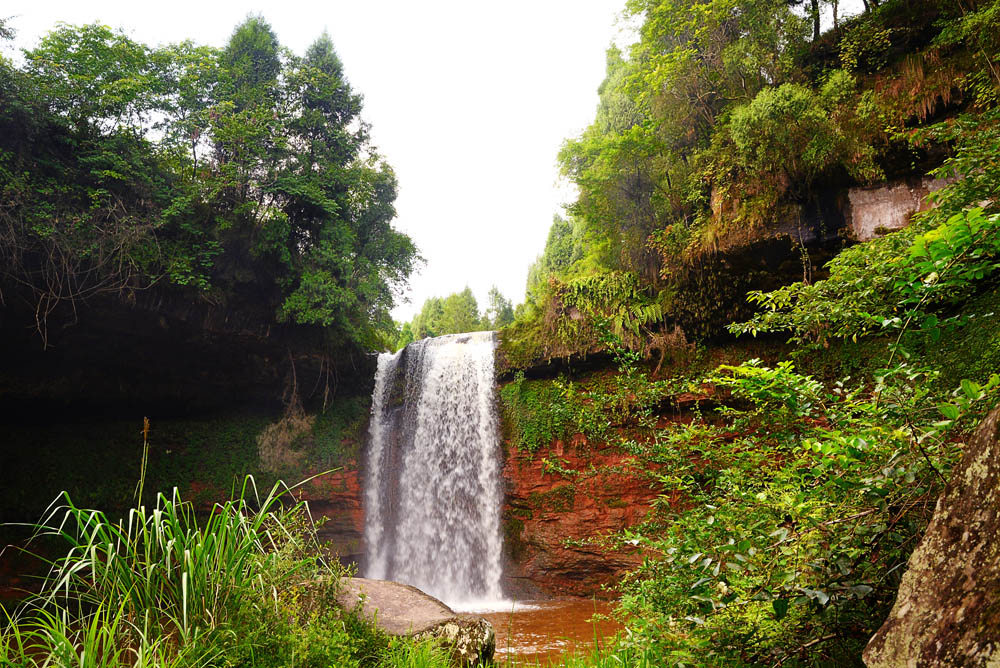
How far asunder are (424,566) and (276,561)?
8769 millimetres

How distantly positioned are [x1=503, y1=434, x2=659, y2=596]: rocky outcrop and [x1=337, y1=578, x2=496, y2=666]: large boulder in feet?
18.3

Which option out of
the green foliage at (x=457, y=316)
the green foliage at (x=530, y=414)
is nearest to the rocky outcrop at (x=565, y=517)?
the green foliage at (x=530, y=414)

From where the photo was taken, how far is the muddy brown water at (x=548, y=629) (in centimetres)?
536

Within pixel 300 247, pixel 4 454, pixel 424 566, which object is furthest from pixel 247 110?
pixel 424 566

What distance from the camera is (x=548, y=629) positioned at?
6969mm

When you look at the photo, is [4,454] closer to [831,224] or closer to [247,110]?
[247,110]

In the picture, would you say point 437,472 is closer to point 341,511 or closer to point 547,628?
point 341,511

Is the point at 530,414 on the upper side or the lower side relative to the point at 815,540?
lower

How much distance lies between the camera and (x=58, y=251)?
27.8ft

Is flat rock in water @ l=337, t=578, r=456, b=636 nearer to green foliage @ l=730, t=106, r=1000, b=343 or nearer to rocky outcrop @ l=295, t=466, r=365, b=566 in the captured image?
green foliage @ l=730, t=106, r=1000, b=343

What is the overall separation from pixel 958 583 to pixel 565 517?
946 cm

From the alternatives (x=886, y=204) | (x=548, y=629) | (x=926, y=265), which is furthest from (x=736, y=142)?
(x=548, y=629)

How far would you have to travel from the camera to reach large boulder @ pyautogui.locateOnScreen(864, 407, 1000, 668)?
4.55 feet

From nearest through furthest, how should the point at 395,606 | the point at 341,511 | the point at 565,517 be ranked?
the point at 395,606
the point at 565,517
the point at 341,511
